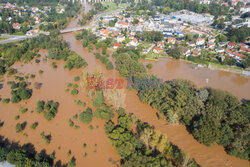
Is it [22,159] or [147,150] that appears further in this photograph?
[147,150]

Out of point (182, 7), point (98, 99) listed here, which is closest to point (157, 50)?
point (98, 99)

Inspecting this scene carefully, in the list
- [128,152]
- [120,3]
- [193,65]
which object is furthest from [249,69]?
[120,3]

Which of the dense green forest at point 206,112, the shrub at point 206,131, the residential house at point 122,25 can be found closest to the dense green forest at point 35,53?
the dense green forest at point 206,112

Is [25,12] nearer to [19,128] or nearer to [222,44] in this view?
[19,128]

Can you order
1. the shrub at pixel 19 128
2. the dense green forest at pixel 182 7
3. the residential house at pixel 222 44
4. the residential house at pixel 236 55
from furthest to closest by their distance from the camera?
the dense green forest at pixel 182 7, the residential house at pixel 222 44, the residential house at pixel 236 55, the shrub at pixel 19 128

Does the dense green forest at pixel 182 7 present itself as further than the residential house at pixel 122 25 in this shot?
Yes

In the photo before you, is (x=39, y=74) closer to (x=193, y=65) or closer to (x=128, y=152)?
(x=128, y=152)

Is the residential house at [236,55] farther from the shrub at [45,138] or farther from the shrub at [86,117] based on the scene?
the shrub at [45,138]

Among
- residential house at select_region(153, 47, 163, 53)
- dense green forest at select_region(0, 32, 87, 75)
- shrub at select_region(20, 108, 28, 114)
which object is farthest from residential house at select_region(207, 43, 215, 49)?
shrub at select_region(20, 108, 28, 114)

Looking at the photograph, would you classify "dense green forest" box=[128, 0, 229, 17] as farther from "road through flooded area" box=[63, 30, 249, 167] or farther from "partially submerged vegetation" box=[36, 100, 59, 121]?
"partially submerged vegetation" box=[36, 100, 59, 121]
